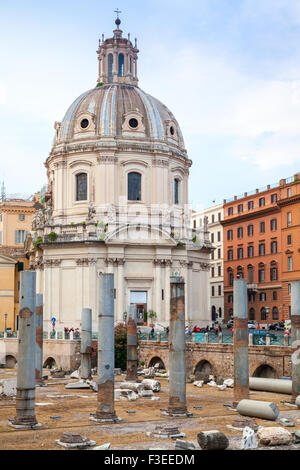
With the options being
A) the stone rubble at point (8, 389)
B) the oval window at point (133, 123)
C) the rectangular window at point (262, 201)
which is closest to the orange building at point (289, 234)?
the rectangular window at point (262, 201)

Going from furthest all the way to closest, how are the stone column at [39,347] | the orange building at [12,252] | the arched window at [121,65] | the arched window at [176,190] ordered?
1. the arched window at [121,65]
2. the orange building at [12,252]
3. the arched window at [176,190]
4. the stone column at [39,347]

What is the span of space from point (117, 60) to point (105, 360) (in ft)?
168

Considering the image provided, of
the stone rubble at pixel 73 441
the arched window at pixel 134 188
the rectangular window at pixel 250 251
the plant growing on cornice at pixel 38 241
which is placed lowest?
the stone rubble at pixel 73 441

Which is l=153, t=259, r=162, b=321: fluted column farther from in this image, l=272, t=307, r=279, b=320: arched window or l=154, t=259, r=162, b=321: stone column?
l=272, t=307, r=279, b=320: arched window

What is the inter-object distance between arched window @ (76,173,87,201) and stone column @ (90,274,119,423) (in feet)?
131

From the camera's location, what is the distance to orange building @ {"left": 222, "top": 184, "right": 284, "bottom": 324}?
7538 centimetres

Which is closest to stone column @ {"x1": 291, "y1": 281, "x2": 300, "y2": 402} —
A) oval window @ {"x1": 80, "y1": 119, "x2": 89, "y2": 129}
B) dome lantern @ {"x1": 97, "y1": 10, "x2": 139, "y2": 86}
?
oval window @ {"x1": 80, "y1": 119, "x2": 89, "y2": 129}

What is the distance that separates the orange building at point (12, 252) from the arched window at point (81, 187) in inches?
357

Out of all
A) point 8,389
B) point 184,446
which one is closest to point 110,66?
point 8,389

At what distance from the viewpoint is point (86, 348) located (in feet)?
132

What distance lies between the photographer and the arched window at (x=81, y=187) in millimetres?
64375

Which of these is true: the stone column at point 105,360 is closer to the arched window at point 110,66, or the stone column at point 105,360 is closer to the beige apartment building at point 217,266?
the arched window at point 110,66
